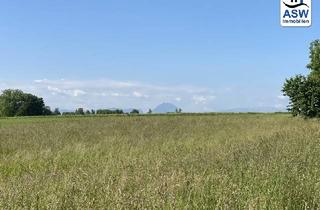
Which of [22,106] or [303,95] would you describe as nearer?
[303,95]

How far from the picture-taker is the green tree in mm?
148375

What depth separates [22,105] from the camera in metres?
149

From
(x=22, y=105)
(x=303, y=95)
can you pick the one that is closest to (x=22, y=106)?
→ (x=22, y=105)

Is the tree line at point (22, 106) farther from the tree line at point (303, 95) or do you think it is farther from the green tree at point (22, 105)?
the tree line at point (303, 95)

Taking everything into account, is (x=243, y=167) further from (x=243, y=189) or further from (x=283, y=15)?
(x=283, y=15)

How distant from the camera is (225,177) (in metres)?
5.97

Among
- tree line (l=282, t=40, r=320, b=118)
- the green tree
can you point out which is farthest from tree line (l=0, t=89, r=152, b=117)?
tree line (l=282, t=40, r=320, b=118)

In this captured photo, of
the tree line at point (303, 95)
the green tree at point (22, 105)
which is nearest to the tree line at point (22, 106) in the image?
the green tree at point (22, 105)

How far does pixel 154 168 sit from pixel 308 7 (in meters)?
15.8

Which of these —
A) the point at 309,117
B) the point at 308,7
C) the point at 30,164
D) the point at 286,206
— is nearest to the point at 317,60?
the point at 309,117

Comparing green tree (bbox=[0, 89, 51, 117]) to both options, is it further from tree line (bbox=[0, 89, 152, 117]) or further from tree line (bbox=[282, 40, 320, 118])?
tree line (bbox=[282, 40, 320, 118])

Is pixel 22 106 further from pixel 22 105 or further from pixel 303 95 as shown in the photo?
pixel 303 95

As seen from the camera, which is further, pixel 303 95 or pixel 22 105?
pixel 22 105

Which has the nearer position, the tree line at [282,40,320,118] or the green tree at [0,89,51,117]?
the tree line at [282,40,320,118]
